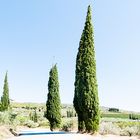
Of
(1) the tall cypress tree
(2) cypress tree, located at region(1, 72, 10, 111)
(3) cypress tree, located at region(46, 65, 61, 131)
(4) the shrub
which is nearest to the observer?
(1) the tall cypress tree

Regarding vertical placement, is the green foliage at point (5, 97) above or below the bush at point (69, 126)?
above

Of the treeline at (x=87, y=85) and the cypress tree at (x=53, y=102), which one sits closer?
the treeline at (x=87, y=85)

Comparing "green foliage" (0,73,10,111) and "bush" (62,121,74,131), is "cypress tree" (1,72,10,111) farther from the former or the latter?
"bush" (62,121,74,131)

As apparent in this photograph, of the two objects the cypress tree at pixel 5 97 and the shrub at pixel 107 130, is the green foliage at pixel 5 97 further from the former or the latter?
the shrub at pixel 107 130

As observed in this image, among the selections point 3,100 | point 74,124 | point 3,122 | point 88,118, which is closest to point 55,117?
point 74,124

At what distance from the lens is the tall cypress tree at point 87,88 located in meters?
29.9

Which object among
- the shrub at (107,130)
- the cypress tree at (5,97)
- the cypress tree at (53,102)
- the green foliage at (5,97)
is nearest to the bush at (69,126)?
the cypress tree at (53,102)

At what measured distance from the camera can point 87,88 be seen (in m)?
30.0

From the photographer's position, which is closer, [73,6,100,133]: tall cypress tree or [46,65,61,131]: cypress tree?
[73,6,100,133]: tall cypress tree

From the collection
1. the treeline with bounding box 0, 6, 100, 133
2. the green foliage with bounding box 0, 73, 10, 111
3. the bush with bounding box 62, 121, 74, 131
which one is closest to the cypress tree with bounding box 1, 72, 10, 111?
the green foliage with bounding box 0, 73, 10, 111

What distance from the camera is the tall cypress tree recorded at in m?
29.9

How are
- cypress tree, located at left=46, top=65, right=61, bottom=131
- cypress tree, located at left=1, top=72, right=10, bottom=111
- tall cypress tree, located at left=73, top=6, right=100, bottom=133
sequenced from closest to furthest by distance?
tall cypress tree, located at left=73, top=6, right=100, bottom=133 → cypress tree, located at left=46, top=65, right=61, bottom=131 → cypress tree, located at left=1, top=72, right=10, bottom=111

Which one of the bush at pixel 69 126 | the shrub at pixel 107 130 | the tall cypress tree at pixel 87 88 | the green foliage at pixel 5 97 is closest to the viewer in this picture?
the tall cypress tree at pixel 87 88

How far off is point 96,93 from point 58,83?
49.4 ft
